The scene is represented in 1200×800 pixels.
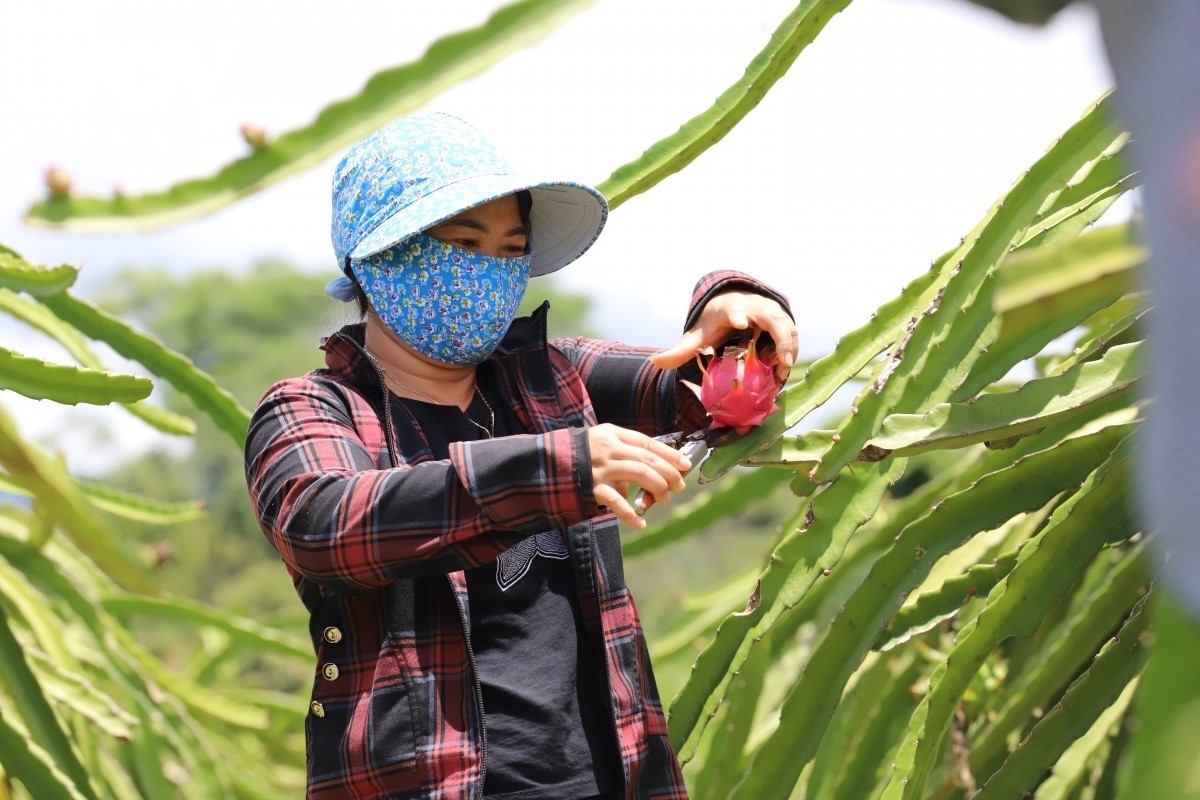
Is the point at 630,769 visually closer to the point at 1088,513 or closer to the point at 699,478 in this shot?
the point at 699,478

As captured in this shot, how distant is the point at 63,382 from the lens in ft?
5.38

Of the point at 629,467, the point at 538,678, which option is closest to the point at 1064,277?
the point at 629,467

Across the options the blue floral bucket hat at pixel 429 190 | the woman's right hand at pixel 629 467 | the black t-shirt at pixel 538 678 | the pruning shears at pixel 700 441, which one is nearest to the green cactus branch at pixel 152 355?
the blue floral bucket hat at pixel 429 190

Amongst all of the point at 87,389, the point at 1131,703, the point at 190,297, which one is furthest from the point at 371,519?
the point at 190,297

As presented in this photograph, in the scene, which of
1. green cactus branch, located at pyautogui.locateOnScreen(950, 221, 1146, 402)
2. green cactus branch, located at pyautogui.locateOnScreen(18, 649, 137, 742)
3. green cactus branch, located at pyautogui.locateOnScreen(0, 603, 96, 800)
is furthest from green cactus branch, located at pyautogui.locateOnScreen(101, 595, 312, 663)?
green cactus branch, located at pyautogui.locateOnScreen(950, 221, 1146, 402)

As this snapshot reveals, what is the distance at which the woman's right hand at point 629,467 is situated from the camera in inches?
45.6

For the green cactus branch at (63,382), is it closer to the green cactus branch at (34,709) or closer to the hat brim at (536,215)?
the hat brim at (536,215)

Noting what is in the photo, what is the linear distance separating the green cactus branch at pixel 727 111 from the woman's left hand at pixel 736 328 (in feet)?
1.01

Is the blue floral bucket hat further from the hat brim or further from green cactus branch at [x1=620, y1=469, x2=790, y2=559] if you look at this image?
green cactus branch at [x1=620, y1=469, x2=790, y2=559]

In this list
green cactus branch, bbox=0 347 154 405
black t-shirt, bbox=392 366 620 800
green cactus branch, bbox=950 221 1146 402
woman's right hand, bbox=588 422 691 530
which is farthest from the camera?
green cactus branch, bbox=0 347 154 405

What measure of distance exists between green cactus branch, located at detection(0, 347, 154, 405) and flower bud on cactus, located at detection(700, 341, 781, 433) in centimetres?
69

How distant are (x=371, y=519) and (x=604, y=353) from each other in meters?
0.48

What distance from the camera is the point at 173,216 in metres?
1.75

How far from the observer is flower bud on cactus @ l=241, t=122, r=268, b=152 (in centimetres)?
170
